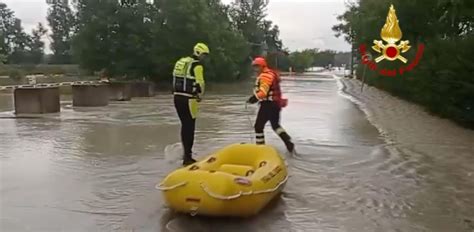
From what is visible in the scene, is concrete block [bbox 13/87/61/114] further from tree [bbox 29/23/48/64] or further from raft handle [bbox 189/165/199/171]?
tree [bbox 29/23/48/64]

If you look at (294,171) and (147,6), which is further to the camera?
(147,6)

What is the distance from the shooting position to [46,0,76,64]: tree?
317ft

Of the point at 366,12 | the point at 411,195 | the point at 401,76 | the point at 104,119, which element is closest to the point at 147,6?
the point at 366,12

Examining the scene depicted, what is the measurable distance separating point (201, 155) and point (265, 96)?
5.84 feet

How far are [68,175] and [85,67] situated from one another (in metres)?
36.0

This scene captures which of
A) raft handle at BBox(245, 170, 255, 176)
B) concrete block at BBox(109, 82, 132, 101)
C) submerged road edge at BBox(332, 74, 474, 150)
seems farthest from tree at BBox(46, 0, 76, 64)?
raft handle at BBox(245, 170, 255, 176)

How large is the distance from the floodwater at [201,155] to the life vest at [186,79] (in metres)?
1.33

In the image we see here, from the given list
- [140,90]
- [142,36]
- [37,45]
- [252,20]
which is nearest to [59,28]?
[37,45]

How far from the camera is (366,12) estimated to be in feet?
112

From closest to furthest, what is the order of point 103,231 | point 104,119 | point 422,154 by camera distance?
point 103,231, point 422,154, point 104,119

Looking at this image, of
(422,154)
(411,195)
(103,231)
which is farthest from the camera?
(422,154)

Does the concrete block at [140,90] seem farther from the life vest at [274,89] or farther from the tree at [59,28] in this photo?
the tree at [59,28]

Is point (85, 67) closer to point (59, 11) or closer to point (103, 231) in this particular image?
point (103, 231)

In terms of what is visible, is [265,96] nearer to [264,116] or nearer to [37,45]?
[264,116]
